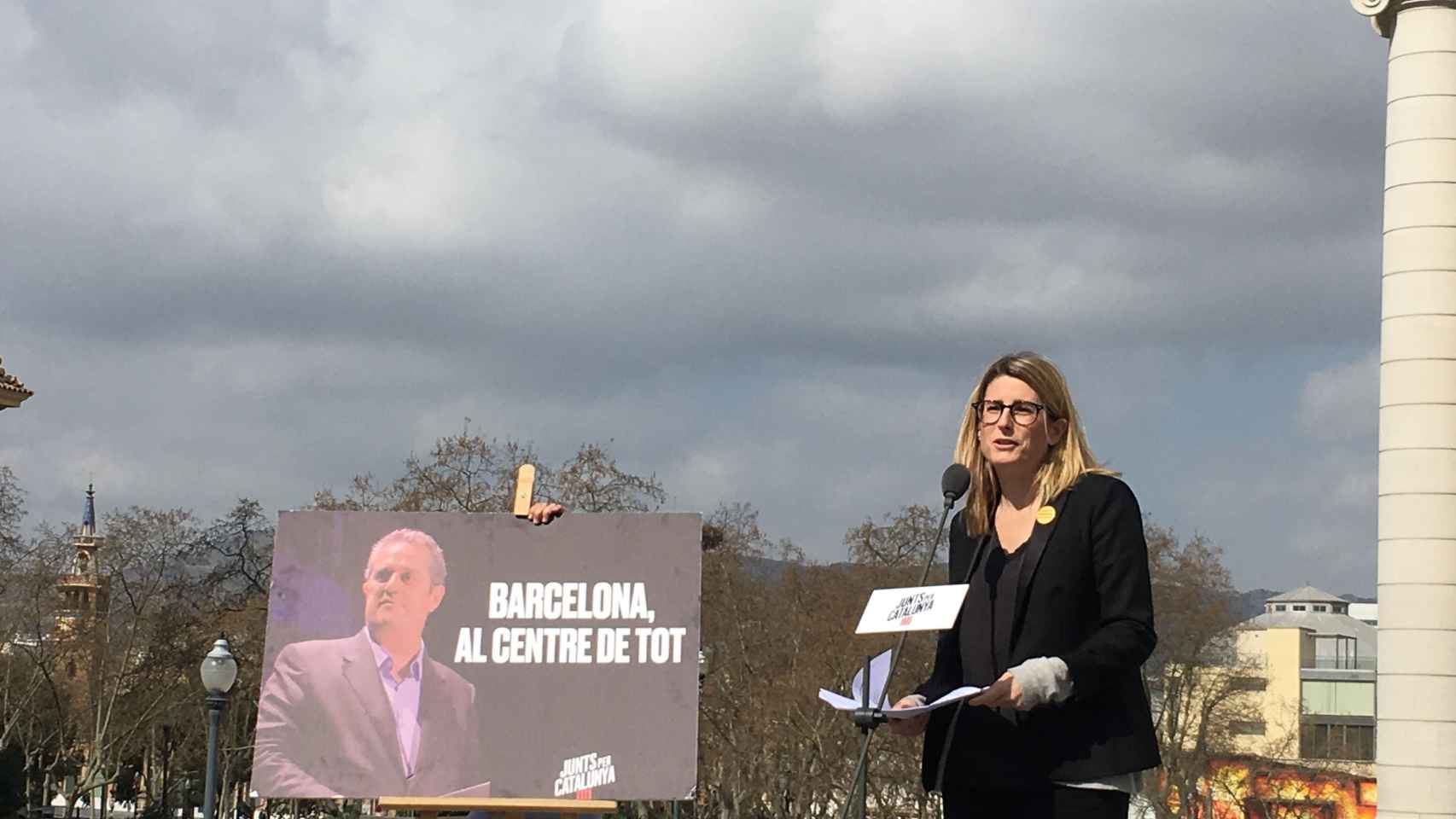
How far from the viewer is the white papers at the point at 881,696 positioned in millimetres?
3982

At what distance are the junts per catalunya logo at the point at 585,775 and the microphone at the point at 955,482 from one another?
844cm

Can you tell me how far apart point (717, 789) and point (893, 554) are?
30.0 feet

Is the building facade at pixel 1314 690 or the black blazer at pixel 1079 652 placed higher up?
the building facade at pixel 1314 690

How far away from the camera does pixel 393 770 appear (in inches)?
492

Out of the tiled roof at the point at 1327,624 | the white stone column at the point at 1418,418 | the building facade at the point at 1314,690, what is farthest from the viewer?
the tiled roof at the point at 1327,624

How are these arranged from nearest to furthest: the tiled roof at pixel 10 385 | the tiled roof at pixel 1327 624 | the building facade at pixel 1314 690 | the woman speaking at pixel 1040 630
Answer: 1. the woman speaking at pixel 1040 630
2. the tiled roof at pixel 10 385
3. the building facade at pixel 1314 690
4. the tiled roof at pixel 1327 624

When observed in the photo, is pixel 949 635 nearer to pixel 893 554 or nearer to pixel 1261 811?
pixel 893 554

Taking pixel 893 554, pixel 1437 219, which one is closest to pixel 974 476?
pixel 1437 219

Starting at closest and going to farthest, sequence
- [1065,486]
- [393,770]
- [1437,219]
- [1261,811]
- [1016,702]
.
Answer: [1016,702] < [1065,486] < [393,770] < [1437,219] < [1261,811]

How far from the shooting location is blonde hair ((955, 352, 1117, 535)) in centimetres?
426

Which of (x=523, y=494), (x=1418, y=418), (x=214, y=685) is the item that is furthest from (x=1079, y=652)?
(x=1418, y=418)

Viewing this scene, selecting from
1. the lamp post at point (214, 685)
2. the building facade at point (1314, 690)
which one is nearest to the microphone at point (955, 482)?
the lamp post at point (214, 685)

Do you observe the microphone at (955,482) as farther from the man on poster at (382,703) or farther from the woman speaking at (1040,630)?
the man on poster at (382,703)

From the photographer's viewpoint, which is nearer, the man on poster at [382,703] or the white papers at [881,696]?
the white papers at [881,696]
